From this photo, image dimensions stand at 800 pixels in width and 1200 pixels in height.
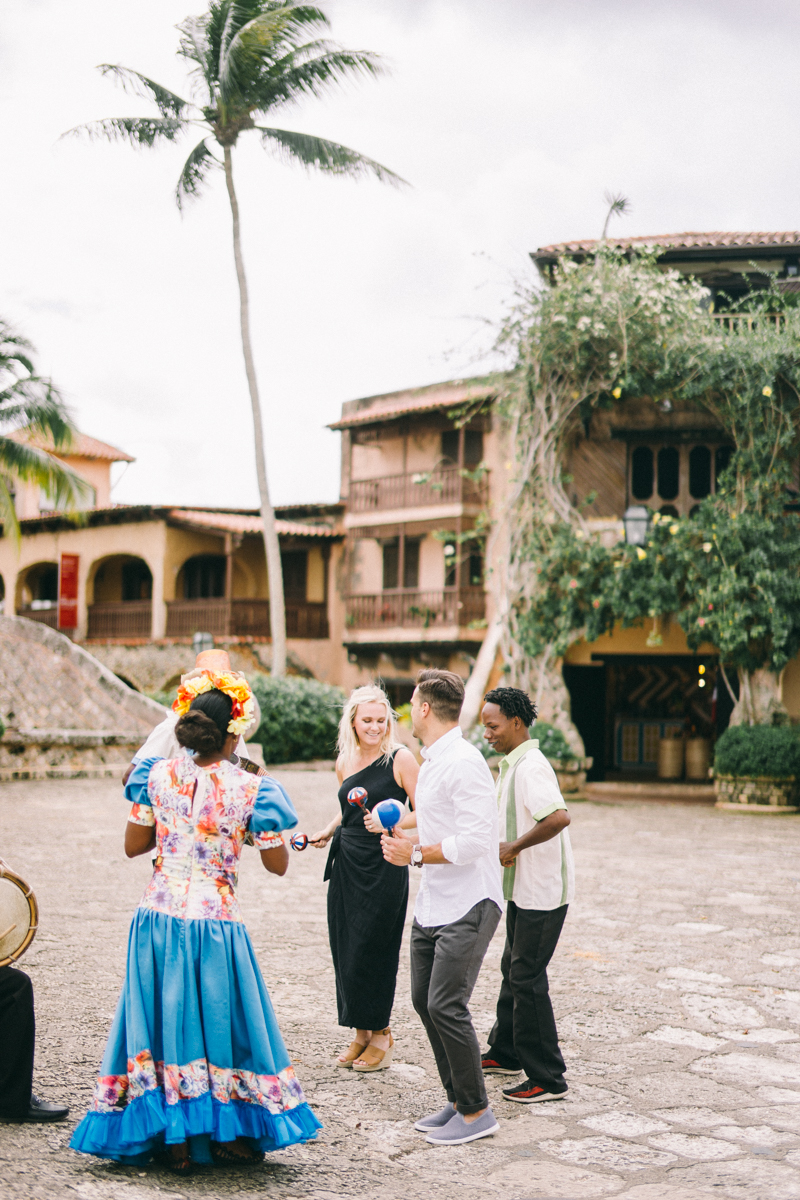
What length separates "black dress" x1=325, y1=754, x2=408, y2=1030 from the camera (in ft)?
16.5

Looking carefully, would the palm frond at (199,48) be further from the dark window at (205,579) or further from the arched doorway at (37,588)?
the arched doorway at (37,588)

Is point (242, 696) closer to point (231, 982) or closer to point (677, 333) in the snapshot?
point (231, 982)

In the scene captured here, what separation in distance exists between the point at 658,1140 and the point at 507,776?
1.46m

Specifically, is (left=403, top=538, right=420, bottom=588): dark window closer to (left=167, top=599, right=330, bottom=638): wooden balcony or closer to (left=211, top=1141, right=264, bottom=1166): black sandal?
(left=167, top=599, right=330, bottom=638): wooden balcony

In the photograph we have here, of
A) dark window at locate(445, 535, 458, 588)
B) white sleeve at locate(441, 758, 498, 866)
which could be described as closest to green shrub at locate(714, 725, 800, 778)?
dark window at locate(445, 535, 458, 588)

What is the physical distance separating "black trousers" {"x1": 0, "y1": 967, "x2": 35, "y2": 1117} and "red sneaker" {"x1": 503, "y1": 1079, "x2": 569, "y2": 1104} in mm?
1854

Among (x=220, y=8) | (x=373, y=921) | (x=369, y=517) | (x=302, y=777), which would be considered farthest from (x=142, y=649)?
(x=373, y=921)

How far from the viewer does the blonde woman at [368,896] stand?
5.05 metres

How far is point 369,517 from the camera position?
97.1ft

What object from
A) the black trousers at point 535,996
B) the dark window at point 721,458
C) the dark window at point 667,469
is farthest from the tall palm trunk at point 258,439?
the black trousers at point 535,996

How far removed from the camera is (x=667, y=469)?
19.8m

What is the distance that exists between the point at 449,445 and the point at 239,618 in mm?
6987

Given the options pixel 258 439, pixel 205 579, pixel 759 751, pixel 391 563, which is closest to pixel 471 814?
pixel 759 751

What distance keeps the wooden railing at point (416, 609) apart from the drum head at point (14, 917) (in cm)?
2261
